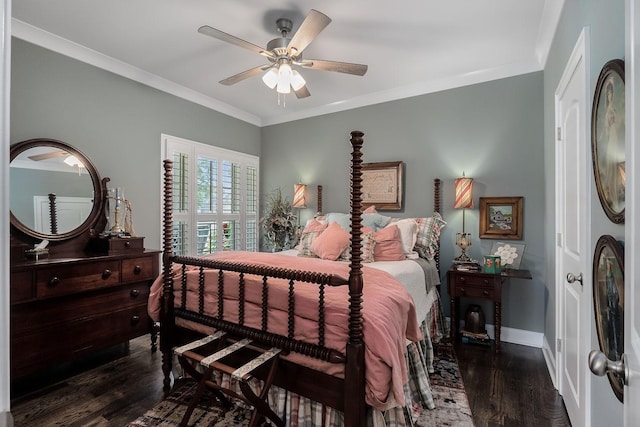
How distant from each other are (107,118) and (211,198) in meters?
1.47

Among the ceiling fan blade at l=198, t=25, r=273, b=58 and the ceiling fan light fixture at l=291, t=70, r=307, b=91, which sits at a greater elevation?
the ceiling fan blade at l=198, t=25, r=273, b=58

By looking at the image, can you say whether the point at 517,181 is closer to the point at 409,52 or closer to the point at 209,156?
the point at 409,52

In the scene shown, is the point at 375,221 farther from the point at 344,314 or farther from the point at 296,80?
the point at 344,314

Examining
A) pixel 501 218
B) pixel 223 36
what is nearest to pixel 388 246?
pixel 501 218

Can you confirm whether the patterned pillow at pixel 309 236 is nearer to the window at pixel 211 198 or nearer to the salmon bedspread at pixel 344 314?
the salmon bedspread at pixel 344 314

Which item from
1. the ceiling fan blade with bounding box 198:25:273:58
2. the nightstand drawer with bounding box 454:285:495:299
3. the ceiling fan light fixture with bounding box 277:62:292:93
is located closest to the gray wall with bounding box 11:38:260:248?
the ceiling fan blade with bounding box 198:25:273:58

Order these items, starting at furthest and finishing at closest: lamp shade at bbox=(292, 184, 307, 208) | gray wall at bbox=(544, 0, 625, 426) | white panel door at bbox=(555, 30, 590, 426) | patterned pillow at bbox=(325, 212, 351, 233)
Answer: lamp shade at bbox=(292, 184, 307, 208) < patterned pillow at bbox=(325, 212, 351, 233) < white panel door at bbox=(555, 30, 590, 426) < gray wall at bbox=(544, 0, 625, 426)

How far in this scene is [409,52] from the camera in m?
2.97

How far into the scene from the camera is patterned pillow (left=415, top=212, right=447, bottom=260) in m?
3.25

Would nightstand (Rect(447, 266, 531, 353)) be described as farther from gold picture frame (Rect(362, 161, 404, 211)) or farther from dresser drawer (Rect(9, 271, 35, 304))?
dresser drawer (Rect(9, 271, 35, 304))

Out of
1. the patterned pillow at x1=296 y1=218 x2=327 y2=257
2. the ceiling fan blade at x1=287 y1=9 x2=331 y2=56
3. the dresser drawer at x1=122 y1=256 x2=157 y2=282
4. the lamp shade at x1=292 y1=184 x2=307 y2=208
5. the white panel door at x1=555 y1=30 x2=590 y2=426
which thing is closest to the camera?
the white panel door at x1=555 y1=30 x2=590 y2=426

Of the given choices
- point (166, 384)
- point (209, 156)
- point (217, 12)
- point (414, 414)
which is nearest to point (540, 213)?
point (414, 414)

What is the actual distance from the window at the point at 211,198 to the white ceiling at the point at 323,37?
30.9 inches

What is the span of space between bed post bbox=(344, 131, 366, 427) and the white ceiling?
1.50 meters
